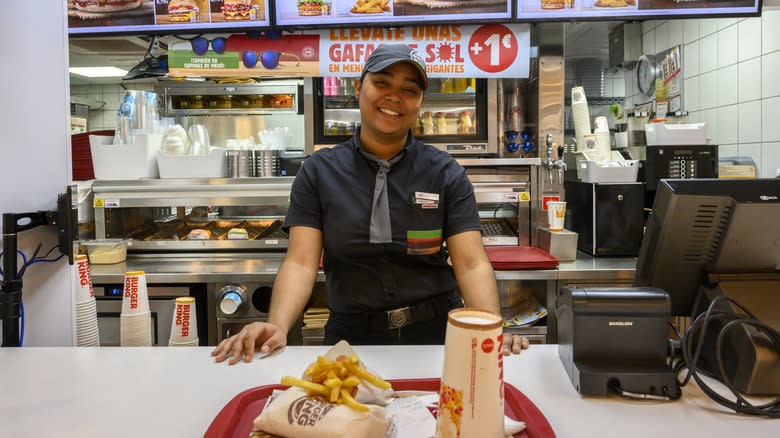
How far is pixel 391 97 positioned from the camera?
5.49 feet

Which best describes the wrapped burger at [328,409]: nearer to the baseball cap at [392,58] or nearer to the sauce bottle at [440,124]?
the baseball cap at [392,58]

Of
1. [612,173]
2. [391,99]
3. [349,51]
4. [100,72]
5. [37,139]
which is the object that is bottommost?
Result: [612,173]

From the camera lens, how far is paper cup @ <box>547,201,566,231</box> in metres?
2.73

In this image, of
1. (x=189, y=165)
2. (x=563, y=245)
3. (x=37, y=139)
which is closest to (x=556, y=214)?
(x=563, y=245)

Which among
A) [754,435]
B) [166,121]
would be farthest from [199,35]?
[754,435]

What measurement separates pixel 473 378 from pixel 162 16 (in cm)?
281

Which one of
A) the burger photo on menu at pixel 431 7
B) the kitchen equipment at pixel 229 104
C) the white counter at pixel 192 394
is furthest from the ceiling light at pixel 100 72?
the white counter at pixel 192 394

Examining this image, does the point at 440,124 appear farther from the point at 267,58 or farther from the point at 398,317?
the point at 398,317

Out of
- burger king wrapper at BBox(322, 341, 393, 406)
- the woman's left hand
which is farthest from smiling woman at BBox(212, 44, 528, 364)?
burger king wrapper at BBox(322, 341, 393, 406)

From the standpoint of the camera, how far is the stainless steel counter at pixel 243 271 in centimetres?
254

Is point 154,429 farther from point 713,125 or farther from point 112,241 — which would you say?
point 713,125

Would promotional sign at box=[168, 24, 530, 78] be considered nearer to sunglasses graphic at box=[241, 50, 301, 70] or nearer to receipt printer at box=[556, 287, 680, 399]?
sunglasses graphic at box=[241, 50, 301, 70]

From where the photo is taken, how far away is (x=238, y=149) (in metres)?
2.98

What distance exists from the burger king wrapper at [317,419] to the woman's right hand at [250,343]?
1.54ft
